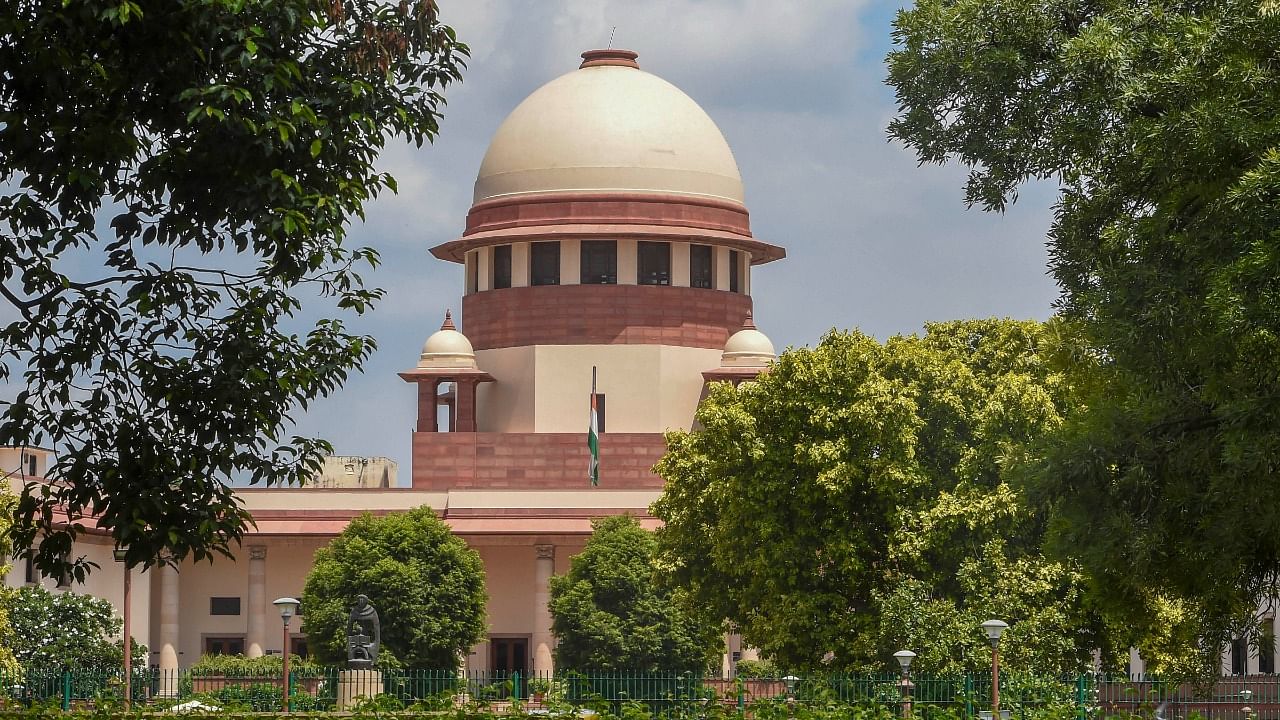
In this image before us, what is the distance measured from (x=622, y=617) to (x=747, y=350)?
14141 mm

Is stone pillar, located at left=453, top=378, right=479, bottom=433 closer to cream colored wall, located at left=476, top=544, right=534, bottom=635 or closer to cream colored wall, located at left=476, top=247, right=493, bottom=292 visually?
cream colored wall, located at left=476, top=247, right=493, bottom=292

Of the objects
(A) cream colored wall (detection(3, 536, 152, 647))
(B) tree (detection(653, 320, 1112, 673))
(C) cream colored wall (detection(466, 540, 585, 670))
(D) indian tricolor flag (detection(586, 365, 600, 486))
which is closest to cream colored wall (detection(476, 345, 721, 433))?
(D) indian tricolor flag (detection(586, 365, 600, 486))

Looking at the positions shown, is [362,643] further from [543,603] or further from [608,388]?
[608,388]

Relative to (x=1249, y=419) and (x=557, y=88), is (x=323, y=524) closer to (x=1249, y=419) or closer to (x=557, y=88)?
(x=557, y=88)

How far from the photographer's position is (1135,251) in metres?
20.8

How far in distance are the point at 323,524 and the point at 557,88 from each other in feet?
55.0

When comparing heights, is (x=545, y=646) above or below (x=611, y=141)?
below

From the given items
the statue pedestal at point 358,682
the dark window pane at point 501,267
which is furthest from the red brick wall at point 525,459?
the statue pedestal at point 358,682

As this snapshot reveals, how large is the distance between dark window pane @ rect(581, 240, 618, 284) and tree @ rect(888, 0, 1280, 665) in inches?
1873

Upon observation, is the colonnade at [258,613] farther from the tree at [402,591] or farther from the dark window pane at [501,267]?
the dark window pane at [501,267]

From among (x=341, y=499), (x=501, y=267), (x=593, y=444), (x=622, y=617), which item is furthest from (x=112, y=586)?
(x=622, y=617)

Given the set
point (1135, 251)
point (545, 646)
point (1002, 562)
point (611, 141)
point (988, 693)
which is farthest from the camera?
point (611, 141)

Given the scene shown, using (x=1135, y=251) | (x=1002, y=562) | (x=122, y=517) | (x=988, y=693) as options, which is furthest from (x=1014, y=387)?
(x=122, y=517)

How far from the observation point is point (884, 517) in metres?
41.4
